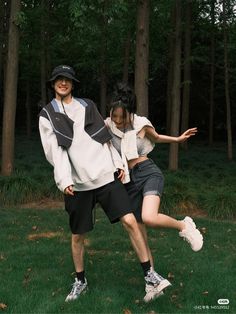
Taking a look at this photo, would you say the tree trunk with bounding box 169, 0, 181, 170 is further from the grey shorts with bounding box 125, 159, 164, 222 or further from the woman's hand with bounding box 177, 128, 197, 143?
the grey shorts with bounding box 125, 159, 164, 222

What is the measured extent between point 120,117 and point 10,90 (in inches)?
→ 295

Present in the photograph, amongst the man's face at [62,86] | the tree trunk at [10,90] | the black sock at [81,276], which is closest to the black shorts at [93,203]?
the black sock at [81,276]

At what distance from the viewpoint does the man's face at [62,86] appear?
481cm

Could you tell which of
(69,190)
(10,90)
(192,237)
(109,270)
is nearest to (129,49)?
(10,90)

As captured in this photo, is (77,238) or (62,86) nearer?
(62,86)

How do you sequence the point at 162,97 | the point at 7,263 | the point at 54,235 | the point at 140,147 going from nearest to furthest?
the point at 140,147 → the point at 7,263 → the point at 54,235 → the point at 162,97

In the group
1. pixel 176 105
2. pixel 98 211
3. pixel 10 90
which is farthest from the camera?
pixel 176 105

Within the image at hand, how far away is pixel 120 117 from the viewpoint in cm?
494

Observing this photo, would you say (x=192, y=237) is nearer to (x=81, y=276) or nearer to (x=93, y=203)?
(x=93, y=203)

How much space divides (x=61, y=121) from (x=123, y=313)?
6.11 ft

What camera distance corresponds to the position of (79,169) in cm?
469

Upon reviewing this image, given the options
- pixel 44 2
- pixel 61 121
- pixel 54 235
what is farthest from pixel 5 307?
pixel 44 2

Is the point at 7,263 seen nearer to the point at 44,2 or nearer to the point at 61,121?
the point at 61,121

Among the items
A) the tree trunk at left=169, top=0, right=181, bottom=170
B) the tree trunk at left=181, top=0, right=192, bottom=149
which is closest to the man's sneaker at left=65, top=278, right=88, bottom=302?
the tree trunk at left=169, top=0, right=181, bottom=170
